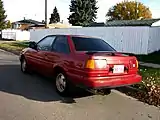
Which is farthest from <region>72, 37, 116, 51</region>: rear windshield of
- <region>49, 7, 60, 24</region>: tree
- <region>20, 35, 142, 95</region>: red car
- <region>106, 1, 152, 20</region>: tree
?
<region>49, 7, 60, 24</region>: tree

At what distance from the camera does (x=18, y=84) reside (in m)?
8.00

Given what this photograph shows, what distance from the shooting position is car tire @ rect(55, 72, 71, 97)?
21.7ft

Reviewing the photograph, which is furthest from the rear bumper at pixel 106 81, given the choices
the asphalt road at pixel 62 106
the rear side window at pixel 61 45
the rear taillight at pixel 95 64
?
the rear side window at pixel 61 45

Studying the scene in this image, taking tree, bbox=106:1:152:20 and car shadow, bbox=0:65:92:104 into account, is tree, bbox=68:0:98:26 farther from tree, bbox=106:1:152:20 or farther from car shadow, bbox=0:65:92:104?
car shadow, bbox=0:65:92:104

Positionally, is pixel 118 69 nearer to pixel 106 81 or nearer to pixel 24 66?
pixel 106 81

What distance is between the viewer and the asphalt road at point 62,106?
5359 mm

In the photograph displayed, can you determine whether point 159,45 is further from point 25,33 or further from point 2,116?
point 25,33

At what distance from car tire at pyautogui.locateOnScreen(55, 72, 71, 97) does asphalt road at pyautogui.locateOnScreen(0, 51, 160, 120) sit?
0.15 metres

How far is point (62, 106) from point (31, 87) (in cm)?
196

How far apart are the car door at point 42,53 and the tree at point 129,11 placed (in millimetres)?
77977

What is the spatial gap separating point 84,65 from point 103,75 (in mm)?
455

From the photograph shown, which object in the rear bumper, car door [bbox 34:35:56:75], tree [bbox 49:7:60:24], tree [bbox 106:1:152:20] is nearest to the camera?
the rear bumper

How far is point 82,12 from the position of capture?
53.2 meters

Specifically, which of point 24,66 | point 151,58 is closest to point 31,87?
point 24,66
